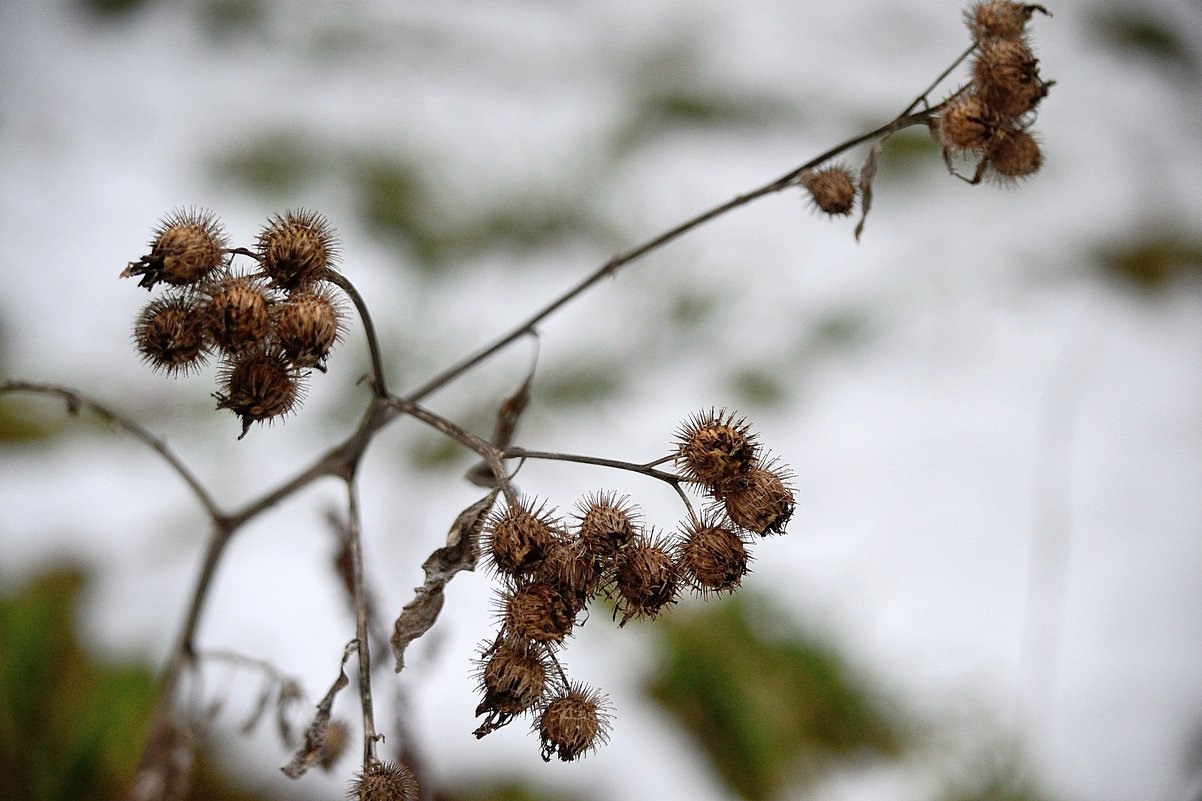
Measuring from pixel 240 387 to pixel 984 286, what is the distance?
3.72 metres

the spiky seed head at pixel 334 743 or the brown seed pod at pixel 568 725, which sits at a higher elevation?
the spiky seed head at pixel 334 743

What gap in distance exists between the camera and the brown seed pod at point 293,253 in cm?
82

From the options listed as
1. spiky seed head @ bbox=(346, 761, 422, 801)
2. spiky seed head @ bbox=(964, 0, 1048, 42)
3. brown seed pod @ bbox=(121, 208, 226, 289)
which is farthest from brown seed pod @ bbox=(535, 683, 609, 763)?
spiky seed head @ bbox=(964, 0, 1048, 42)

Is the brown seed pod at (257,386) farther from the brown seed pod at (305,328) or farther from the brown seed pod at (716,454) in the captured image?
the brown seed pod at (716,454)

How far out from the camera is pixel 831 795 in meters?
2.23

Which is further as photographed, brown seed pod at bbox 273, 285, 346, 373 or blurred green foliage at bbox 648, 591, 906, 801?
blurred green foliage at bbox 648, 591, 906, 801

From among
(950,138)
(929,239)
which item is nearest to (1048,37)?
(929,239)

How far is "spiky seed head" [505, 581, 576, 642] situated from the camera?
80 centimetres

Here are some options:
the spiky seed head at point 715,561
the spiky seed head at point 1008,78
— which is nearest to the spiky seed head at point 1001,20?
the spiky seed head at point 1008,78

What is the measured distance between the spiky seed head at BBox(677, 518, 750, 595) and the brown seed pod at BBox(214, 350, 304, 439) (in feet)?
1.34

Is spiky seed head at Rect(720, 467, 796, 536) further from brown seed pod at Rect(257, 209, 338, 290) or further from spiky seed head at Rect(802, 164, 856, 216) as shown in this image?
brown seed pod at Rect(257, 209, 338, 290)

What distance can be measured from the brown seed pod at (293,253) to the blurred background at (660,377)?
608mm

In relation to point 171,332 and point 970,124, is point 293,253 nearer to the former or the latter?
point 171,332

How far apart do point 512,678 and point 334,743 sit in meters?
0.47
